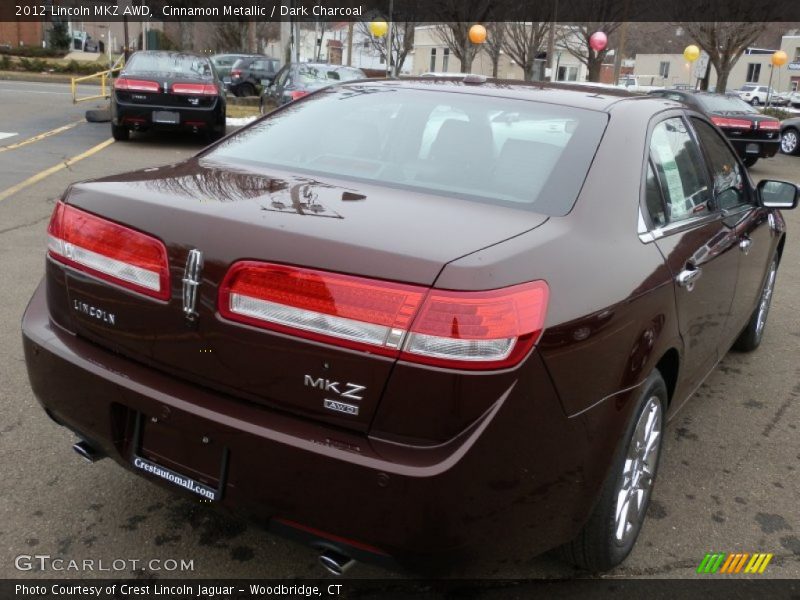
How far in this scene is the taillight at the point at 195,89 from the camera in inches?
490

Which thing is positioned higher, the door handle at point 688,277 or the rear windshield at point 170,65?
the rear windshield at point 170,65

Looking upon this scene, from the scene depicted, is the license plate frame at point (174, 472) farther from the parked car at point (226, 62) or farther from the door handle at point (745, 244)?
the parked car at point (226, 62)

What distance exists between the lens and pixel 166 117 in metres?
12.5

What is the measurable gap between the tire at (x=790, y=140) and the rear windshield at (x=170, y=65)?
13556mm

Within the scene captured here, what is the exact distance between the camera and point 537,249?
2.08 metres

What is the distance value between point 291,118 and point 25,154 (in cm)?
949

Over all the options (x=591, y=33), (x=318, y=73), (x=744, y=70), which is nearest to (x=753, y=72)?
(x=744, y=70)

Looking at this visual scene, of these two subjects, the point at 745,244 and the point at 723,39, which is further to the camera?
the point at 723,39

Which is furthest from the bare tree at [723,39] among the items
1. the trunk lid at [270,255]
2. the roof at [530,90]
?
the trunk lid at [270,255]

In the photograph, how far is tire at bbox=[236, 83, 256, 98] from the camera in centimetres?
2789

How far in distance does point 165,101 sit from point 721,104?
10.4m

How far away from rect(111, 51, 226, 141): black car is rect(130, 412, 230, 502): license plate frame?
11.1 meters

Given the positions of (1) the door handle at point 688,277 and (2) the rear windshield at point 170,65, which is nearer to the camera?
(1) the door handle at point 688,277

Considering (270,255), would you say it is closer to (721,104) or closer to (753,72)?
(721,104)
